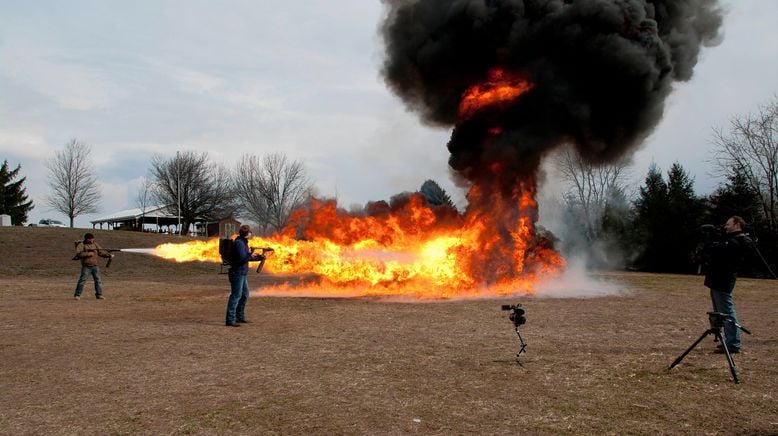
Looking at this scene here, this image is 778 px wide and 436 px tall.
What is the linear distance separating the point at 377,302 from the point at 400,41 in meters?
10.7

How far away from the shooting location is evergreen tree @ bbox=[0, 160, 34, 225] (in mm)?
53269

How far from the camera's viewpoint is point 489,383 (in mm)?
6668

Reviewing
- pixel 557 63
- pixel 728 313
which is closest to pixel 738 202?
pixel 557 63

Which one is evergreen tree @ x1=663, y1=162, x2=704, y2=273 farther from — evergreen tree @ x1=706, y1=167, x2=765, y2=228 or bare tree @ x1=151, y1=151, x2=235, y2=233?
bare tree @ x1=151, y1=151, x2=235, y2=233

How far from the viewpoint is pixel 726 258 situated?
8.30 meters

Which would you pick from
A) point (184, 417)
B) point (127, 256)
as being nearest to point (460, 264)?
point (184, 417)

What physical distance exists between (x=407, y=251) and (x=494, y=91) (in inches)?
261

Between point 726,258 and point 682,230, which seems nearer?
point 726,258

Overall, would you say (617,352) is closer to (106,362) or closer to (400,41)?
(106,362)

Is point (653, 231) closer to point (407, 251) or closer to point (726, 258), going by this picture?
point (407, 251)

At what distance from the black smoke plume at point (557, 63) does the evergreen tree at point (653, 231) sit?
1946 centimetres

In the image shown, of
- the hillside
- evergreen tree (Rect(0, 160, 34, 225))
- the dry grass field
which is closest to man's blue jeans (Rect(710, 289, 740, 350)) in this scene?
the dry grass field

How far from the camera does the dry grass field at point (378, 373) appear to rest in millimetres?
5312

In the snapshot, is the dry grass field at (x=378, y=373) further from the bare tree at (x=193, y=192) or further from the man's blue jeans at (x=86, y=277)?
the bare tree at (x=193, y=192)
